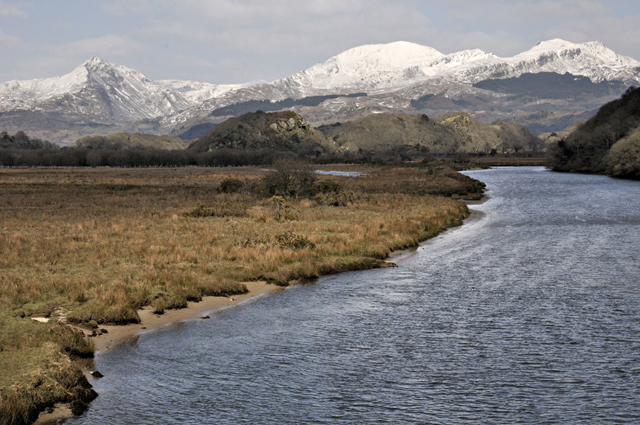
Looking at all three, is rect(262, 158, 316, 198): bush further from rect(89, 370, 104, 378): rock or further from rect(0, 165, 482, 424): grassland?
rect(89, 370, 104, 378): rock

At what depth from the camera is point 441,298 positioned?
23.2 meters

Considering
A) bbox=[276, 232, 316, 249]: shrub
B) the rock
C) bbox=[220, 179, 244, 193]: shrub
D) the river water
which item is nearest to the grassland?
bbox=[276, 232, 316, 249]: shrub

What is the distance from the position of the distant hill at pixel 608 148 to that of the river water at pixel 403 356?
102m

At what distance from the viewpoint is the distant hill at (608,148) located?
118 metres

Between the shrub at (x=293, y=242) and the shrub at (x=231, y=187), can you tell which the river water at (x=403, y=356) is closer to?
the shrub at (x=293, y=242)

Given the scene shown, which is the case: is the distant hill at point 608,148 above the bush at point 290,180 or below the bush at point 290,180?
above

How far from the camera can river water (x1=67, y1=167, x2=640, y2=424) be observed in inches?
507

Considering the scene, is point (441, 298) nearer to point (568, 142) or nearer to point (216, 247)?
point (216, 247)

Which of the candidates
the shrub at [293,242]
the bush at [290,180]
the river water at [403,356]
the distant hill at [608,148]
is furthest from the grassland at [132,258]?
the distant hill at [608,148]

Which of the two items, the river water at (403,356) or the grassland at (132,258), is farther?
the grassland at (132,258)

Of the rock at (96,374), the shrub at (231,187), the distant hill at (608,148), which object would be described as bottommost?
the rock at (96,374)

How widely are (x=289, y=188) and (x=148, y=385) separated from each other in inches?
2110

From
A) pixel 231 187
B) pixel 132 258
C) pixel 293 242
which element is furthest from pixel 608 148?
pixel 132 258

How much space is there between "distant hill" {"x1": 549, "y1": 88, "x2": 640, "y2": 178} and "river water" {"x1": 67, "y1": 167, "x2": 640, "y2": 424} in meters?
102
